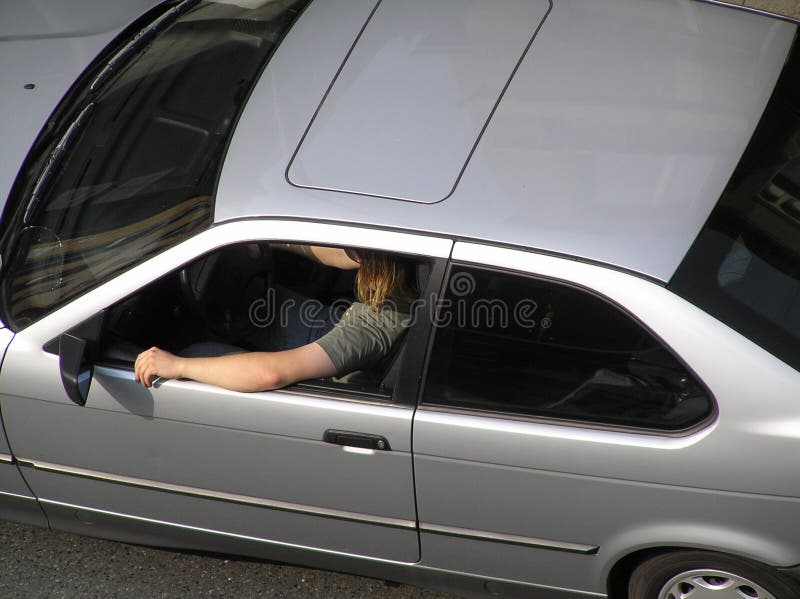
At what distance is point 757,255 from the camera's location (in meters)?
2.48

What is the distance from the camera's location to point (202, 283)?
3.00m

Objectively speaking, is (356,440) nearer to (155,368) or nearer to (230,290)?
(155,368)

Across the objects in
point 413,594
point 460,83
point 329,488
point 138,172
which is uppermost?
point 460,83

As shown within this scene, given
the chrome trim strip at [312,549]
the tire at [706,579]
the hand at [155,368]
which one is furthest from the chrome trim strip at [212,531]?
the tire at [706,579]

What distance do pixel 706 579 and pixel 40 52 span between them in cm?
301

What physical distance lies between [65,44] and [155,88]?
0.67m

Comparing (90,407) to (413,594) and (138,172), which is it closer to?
(138,172)

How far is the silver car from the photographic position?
2.45 meters

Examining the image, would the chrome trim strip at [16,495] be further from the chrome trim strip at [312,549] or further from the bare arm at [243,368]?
the bare arm at [243,368]

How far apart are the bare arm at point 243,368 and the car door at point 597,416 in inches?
14.5

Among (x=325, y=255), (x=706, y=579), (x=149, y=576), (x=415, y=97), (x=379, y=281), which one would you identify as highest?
(x=415, y=97)

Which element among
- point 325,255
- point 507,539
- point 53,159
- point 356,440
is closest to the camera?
point 356,440

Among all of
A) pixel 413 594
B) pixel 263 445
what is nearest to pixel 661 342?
pixel 263 445

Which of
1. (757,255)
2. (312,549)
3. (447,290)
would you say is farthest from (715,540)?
(312,549)
